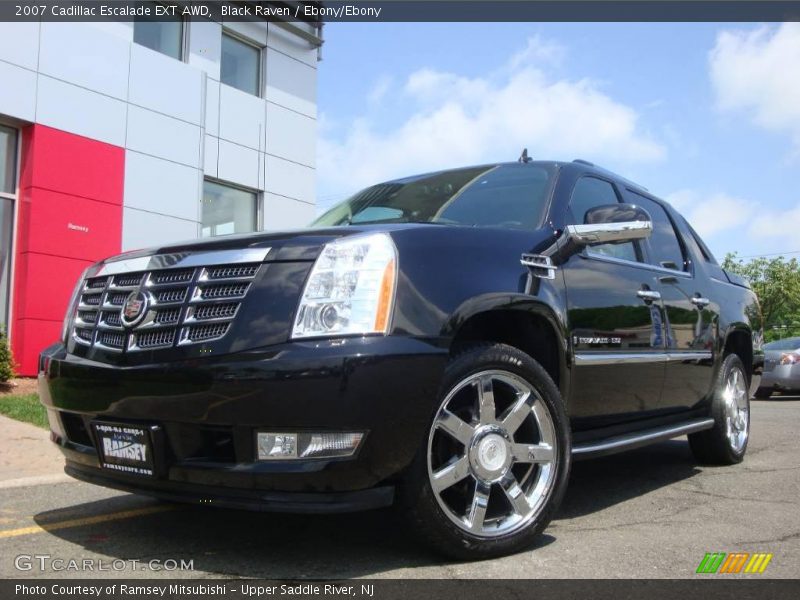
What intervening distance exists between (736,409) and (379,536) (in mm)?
3426

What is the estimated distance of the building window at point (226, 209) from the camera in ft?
48.5

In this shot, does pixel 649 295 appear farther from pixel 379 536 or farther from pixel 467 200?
pixel 379 536

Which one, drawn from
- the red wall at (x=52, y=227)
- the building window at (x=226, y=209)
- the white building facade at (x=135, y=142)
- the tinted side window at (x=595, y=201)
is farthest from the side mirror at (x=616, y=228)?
the building window at (x=226, y=209)

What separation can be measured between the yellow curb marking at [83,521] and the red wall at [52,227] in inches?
329

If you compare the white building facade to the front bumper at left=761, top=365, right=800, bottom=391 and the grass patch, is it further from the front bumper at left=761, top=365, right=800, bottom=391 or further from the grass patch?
the front bumper at left=761, top=365, right=800, bottom=391

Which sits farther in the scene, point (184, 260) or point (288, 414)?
point (184, 260)

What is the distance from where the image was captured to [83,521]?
3824mm

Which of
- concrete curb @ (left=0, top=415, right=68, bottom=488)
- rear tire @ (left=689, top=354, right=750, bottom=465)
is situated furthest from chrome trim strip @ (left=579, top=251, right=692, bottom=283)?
concrete curb @ (left=0, top=415, right=68, bottom=488)

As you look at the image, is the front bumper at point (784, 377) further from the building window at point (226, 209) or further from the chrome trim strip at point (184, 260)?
the chrome trim strip at point (184, 260)

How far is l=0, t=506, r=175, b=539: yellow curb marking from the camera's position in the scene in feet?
11.8

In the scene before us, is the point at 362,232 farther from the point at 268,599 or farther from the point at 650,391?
the point at 650,391

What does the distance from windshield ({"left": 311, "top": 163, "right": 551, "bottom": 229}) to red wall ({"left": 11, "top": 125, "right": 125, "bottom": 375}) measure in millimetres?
8666

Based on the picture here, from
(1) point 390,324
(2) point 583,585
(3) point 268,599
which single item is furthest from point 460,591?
(1) point 390,324

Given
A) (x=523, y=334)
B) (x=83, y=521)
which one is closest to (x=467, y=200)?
(x=523, y=334)
